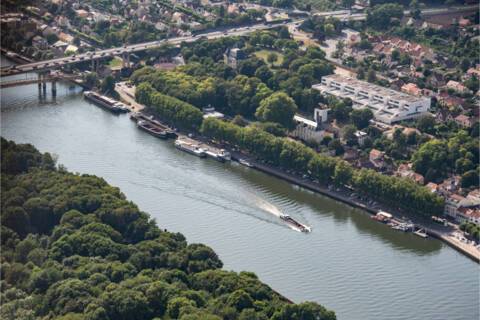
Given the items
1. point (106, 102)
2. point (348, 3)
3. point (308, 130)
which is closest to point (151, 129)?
point (106, 102)

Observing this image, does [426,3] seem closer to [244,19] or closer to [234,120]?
[244,19]

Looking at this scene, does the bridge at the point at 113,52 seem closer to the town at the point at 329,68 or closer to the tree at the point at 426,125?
the town at the point at 329,68

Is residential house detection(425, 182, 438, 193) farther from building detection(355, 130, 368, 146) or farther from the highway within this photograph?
the highway

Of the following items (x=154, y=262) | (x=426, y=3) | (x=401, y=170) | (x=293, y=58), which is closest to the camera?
(x=154, y=262)


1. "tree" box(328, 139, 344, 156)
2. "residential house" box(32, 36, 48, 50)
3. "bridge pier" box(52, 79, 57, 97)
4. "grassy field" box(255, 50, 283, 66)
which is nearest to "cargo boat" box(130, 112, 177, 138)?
"bridge pier" box(52, 79, 57, 97)

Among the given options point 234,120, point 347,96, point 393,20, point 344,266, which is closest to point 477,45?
point 393,20

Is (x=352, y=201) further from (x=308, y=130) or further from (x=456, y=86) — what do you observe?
(x=456, y=86)
